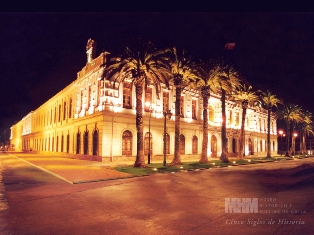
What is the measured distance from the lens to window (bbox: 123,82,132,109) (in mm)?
32500

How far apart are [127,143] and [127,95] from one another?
5.95 meters

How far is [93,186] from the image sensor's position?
538 inches

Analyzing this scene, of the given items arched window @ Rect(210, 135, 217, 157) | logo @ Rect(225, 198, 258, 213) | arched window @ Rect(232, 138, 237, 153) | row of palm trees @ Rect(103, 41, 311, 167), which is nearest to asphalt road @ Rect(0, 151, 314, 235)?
logo @ Rect(225, 198, 258, 213)

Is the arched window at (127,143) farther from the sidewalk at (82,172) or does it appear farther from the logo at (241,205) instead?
the logo at (241,205)

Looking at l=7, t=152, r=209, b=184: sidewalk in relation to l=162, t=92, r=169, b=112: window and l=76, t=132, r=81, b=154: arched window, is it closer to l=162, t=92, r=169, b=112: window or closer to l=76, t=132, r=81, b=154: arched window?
l=76, t=132, r=81, b=154: arched window

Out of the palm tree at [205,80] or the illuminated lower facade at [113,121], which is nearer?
the palm tree at [205,80]

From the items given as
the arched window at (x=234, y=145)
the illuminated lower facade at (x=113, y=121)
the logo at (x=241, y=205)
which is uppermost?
the illuminated lower facade at (x=113, y=121)

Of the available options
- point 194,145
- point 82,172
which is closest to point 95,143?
point 82,172

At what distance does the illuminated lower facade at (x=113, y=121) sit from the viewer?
30734 mm

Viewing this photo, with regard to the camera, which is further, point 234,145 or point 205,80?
point 234,145

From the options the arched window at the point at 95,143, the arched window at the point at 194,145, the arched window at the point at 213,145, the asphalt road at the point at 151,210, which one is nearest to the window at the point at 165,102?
the arched window at the point at 194,145

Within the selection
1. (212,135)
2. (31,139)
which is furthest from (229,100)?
(31,139)

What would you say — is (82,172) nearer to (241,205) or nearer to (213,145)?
(241,205)

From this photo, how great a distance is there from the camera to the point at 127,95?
32.8 meters
